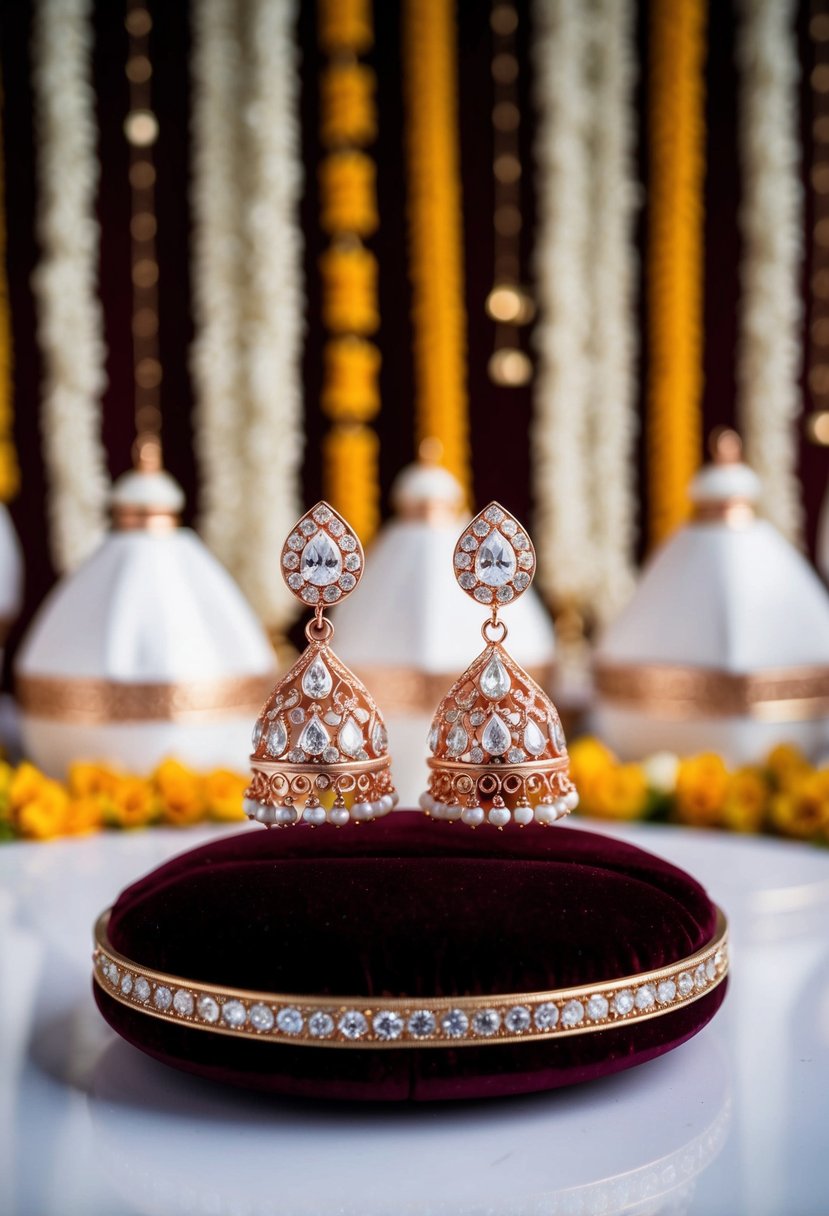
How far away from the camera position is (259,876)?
83 cm

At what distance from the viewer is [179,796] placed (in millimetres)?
1590

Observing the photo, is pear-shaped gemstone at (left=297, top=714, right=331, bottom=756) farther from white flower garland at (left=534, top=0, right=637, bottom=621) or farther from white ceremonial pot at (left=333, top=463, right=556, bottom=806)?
white flower garland at (left=534, top=0, right=637, bottom=621)

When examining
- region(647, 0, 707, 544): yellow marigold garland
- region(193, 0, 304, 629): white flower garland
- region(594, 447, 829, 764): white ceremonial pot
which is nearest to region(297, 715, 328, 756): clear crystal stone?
region(594, 447, 829, 764): white ceremonial pot

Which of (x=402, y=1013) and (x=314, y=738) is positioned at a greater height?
(x=314, y=738)

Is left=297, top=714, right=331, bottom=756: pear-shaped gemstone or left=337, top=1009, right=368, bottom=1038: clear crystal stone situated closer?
left=337, top=1009, right=368, bottom=1038: clear crystal stone

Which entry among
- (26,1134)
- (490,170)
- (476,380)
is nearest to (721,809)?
(26,1134)

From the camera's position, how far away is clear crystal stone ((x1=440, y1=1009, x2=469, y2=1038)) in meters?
0.73

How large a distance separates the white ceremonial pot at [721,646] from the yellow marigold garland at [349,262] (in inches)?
29.8

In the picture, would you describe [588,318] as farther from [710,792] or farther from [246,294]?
[710,792]

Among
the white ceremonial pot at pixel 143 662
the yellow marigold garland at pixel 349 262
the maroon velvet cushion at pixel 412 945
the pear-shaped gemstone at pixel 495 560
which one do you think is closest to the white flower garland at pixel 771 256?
the yellow marigold garland at pixel 349 262

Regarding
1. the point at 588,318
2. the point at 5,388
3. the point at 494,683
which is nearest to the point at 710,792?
the point at 494,683

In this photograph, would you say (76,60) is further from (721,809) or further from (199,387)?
(721,809)

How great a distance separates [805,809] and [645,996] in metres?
0.81

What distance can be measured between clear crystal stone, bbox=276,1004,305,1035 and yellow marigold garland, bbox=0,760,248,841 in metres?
0.87
